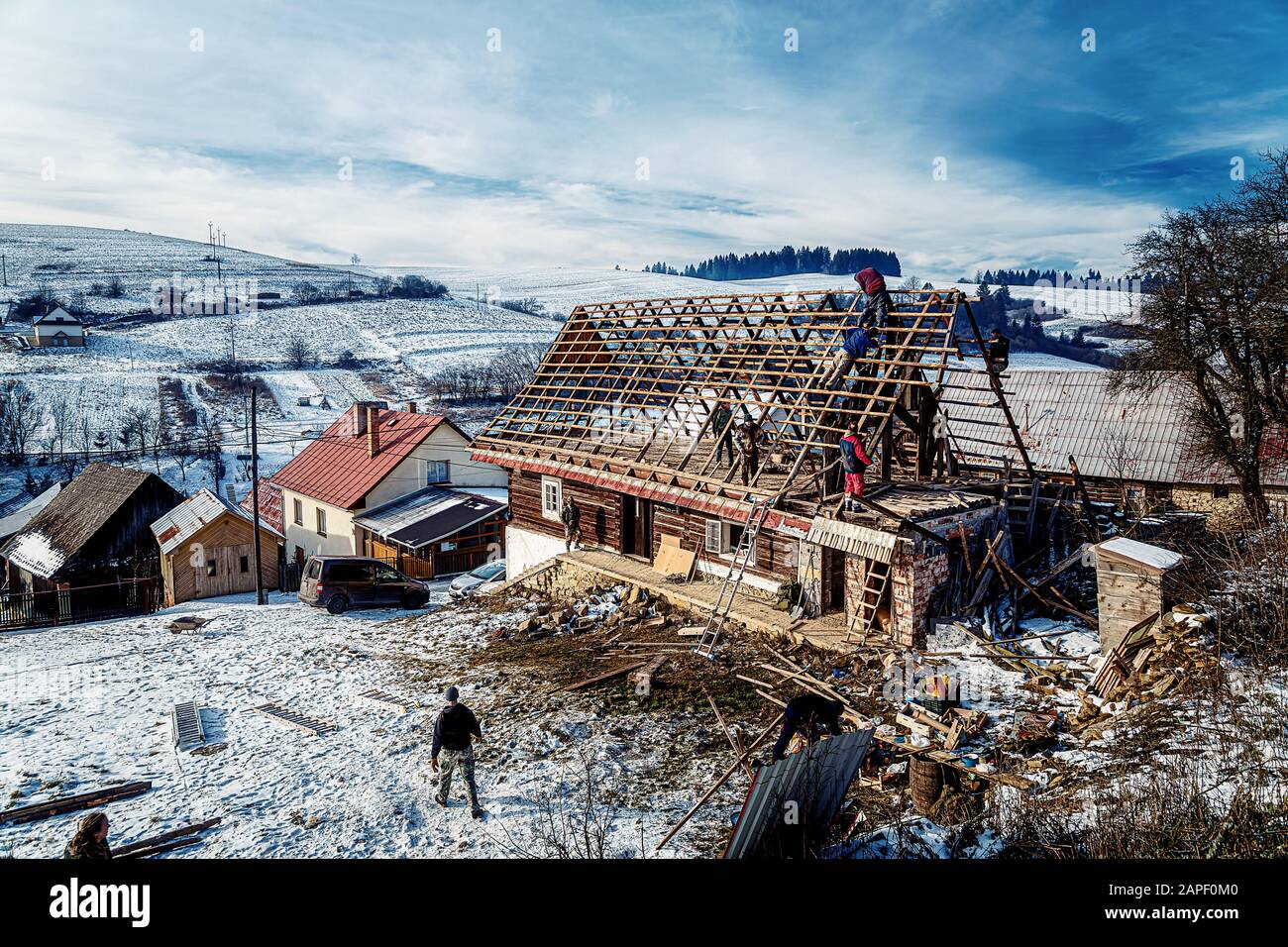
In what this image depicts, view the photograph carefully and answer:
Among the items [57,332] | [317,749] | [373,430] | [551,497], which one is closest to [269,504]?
[373,430]

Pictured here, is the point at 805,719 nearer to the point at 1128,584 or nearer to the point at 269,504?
the point at 1128,584

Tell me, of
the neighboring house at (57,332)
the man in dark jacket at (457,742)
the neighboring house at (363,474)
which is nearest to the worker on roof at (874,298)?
the man in dark jacket at (457,742)

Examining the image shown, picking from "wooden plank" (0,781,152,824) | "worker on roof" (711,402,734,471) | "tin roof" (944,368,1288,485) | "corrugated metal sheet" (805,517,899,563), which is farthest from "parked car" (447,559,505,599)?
"tin roof" (944,368,1288,485)

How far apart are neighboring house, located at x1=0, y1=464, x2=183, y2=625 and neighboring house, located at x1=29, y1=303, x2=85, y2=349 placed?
6125 cm

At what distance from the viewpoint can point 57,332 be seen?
82.1 metres

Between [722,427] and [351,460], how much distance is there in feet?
71.4

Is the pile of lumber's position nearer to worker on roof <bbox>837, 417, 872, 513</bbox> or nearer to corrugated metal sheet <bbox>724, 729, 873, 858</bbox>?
worker on roof <bbox>837, 417, 872, 513</bbox>

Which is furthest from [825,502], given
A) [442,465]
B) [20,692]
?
[442,465]

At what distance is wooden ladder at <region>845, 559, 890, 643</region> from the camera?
1481 cm

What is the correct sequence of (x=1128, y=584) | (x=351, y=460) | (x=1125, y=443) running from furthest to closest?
(x=351, y=460), (x=1125, y=443), (x=1128, y=584)

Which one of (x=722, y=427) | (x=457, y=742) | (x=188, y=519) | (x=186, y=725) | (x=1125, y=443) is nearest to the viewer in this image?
(x=457, y=742)

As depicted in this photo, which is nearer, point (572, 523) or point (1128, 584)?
point (1128, 584)

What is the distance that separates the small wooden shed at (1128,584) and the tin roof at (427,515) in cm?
2176
